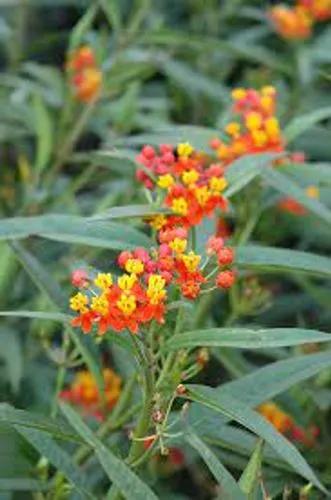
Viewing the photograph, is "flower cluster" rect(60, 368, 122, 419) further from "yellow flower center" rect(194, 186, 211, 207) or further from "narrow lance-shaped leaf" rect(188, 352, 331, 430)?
"yellow flower center" rect(194, 186, 211, 207)

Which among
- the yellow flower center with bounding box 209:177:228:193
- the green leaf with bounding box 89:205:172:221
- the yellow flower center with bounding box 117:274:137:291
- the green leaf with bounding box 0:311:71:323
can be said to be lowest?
the green leaf with bounding box 0:311:71:323

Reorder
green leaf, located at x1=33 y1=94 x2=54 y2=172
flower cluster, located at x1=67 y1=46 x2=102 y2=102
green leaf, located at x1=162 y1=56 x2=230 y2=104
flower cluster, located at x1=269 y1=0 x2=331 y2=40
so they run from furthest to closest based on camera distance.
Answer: flower cluster, located at x1=269 y1=0 x2=331 y2=40, green leaf, located at x1=162 y1=56 x2=230 y2=104, flower cluster, located at x1=67 y1=46 x2=102 y2=102, green leaf, located at x1=33 y1=94 x2=54 y2=172

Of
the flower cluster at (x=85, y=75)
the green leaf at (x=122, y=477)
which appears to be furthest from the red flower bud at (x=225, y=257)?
the flower cluster at (x=85, y=75)

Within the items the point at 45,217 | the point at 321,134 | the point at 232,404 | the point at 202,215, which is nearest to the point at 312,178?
the point at 202,215

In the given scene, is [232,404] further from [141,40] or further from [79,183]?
[141,40]

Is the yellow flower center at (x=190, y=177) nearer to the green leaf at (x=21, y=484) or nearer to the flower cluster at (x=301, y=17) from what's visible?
the green leaf at (x=21, y=484)

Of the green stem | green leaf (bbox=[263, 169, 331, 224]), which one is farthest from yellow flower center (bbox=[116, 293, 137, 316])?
the green stem

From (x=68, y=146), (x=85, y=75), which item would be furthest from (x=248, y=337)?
(x=85, y=75)
